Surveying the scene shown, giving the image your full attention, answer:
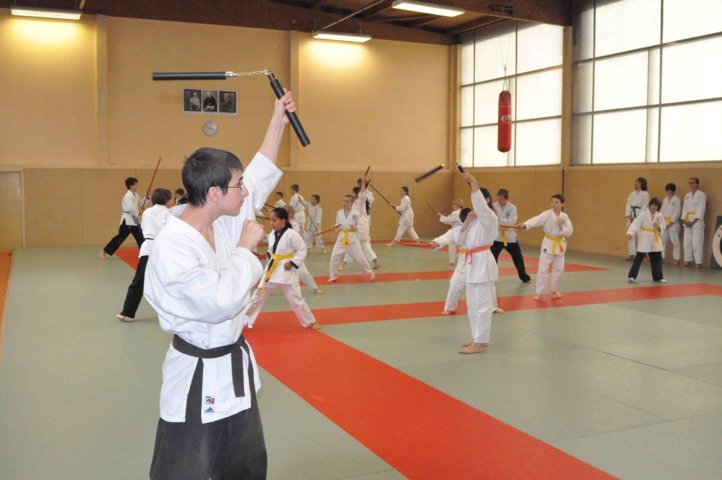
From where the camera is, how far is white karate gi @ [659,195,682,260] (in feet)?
44.9

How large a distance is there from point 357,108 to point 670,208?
31.8 feet

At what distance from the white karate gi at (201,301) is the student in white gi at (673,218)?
13083mm

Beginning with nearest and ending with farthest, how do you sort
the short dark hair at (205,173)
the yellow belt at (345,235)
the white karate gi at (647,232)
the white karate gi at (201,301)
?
the white karate gi at (201,301) < the short dark hair at (205,173) < the white karate gi at (647,232) < the yellow belt at (345,235)

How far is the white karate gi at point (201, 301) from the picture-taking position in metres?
2.09

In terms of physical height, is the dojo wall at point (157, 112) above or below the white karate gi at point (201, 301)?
above

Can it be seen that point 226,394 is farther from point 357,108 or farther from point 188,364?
point 357,108

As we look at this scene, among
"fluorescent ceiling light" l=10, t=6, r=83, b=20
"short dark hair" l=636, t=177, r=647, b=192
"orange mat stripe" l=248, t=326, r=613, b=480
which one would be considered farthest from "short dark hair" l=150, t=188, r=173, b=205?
"short dark hair" l=636, t=177, r=647, b=192

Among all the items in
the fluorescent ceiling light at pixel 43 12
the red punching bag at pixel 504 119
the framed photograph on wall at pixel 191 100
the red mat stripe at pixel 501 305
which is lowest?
the red mat stripe at pixel 501 305

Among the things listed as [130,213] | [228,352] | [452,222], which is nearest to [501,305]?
[452,222]

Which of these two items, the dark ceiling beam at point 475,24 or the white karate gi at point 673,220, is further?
the dark ceiling beam at point 475,24

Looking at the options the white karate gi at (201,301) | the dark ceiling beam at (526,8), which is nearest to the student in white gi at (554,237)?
the dark ceiling beam at (526,8)

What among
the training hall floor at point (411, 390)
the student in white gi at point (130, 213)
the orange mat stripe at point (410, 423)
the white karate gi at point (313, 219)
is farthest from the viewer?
the white karate gi at point (313, 219)

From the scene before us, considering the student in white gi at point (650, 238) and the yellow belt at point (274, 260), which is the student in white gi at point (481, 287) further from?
the student in white gi at point (650, 238)

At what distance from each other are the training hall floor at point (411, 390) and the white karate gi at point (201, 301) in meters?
1.56
